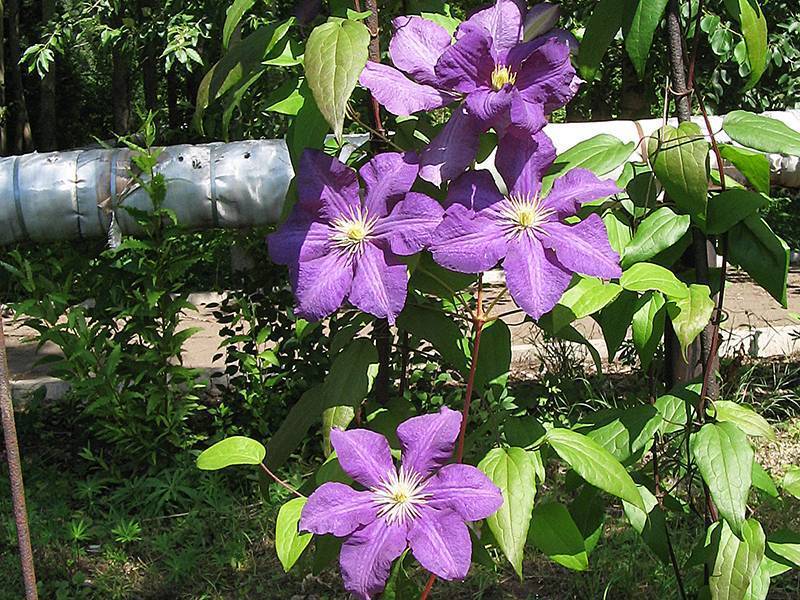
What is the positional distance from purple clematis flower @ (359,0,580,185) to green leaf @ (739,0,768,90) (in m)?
0.35

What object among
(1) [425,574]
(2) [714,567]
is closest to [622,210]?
(2) [714,567]

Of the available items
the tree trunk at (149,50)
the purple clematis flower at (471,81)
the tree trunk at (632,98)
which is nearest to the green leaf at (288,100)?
the purple clematis flower at (471,81)

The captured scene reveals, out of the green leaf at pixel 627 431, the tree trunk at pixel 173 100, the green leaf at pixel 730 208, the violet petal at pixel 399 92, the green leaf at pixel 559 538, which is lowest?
the tree trunk at pixel 173 100

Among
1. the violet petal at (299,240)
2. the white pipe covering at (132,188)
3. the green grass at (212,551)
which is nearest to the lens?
the violet petal at (299,240)

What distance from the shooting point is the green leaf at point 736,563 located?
4.23 ft

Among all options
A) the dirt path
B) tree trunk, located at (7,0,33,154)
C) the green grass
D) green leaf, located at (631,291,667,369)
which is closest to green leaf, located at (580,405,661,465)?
green leaf, located at (631,291,667,369)

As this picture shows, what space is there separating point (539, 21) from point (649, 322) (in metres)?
0.42

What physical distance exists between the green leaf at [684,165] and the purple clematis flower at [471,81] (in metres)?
0.22

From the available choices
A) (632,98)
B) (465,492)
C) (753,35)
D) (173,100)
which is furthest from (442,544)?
(173,100)

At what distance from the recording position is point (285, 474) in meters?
3.18

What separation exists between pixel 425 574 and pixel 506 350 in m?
1.37

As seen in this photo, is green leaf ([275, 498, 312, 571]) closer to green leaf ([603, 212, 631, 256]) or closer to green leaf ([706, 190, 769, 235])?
green leaf ([603, 212, 631, 256])

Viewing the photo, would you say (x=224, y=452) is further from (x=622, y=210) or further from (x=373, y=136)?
(x=622, y=210)

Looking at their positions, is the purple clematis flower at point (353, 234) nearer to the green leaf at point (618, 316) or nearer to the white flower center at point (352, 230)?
the white flower center at point (352, 230)
